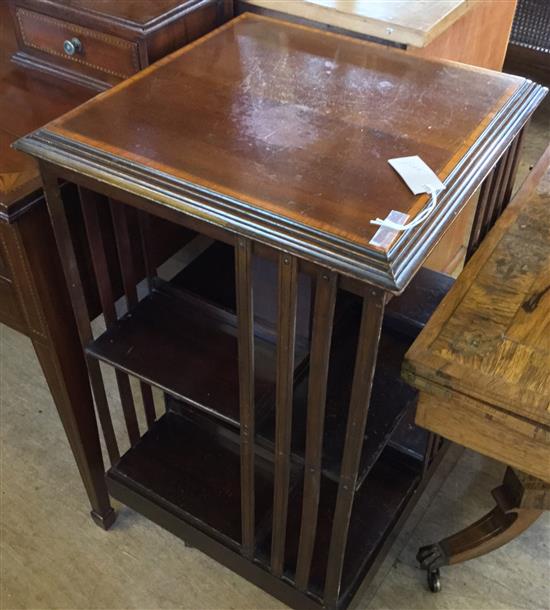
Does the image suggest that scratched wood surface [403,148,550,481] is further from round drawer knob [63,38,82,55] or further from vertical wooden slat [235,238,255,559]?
round drawer knob [63,38,82,55]

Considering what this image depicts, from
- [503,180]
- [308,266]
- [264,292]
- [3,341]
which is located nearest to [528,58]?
[503,180]

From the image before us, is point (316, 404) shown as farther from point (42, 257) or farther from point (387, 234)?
point (42, 257)

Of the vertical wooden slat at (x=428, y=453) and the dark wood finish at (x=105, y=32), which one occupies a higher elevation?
the dark wood finish at (x=105, y=32)

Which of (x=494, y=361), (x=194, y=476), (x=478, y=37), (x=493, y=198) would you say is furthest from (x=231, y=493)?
(x=478, y=37)

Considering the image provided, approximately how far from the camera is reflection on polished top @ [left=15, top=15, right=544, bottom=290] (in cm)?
81

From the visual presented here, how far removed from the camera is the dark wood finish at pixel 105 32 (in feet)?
3.67

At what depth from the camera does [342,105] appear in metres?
0.96

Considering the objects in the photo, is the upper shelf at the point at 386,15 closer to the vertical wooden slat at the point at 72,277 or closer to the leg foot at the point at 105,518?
the vertical wooden slat at the point at 72,277

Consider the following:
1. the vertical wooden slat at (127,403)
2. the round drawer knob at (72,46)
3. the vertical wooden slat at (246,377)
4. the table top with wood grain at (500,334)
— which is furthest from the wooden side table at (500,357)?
the round drawer knob at (72,46)

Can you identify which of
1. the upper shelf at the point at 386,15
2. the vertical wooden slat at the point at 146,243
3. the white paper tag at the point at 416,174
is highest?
the upper shelf at the point at 386,15

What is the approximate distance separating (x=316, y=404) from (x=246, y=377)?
0.34ft

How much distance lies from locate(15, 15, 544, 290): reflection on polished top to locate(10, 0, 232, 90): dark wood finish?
7 centimetres

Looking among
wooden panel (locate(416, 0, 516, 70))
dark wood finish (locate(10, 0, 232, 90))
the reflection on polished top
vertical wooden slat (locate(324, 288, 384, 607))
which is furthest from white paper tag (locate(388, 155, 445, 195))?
dark wood finish (locate(10, 0, 232, 90))

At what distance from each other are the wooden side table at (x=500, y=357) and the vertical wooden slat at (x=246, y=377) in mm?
212
